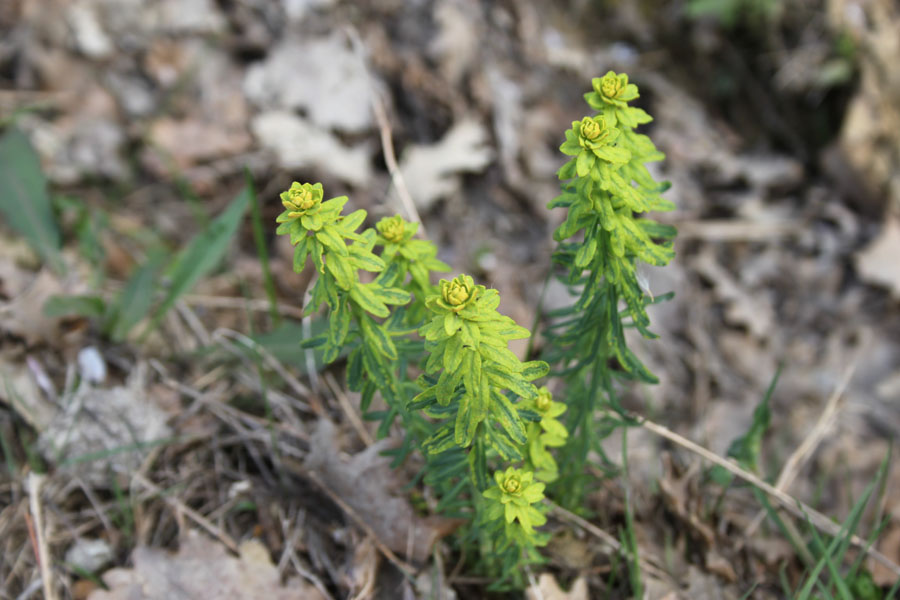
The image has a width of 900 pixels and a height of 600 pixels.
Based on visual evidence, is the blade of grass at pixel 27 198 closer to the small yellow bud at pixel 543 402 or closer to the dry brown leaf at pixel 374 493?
the dry brown leaf at pixel 374 493

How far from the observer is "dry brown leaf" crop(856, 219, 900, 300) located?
3951mm

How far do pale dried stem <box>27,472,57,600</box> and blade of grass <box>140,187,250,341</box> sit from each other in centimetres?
72

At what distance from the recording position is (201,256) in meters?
2.99

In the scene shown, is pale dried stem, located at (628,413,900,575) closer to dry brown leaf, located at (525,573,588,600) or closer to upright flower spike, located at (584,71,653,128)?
dry brown leaf, located at (525,573,588,600)

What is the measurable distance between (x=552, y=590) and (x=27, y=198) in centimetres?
286

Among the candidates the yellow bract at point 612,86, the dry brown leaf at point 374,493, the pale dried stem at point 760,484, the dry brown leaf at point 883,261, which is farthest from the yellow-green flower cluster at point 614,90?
the dry brown leaf at point 883,261

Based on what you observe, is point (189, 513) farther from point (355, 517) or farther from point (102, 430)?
point (355, 517)

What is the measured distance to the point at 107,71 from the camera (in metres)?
4.20

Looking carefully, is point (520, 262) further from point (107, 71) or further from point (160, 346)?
point (107, 71)

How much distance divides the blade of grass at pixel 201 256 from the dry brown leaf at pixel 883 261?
3389 mm

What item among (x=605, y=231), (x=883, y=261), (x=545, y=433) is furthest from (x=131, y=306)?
(x=883, y=261)

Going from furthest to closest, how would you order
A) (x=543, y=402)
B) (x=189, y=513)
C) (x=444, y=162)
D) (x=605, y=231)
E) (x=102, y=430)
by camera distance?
1. (x=444, y=162)
2. (x=102, y=430)
3. (x=189, y=513)
4. (x=543, y=402)
5. (x=605, y=231)

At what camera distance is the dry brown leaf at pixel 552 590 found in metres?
2.18

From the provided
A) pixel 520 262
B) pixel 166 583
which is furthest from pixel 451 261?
pixel 166 583
